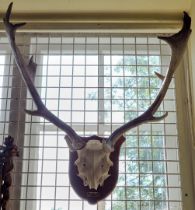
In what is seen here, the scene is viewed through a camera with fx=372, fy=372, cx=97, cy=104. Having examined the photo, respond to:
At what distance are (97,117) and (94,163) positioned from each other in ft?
0.85

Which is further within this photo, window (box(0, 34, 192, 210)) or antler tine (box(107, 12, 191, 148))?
window (box(0, 34, 192, 210))

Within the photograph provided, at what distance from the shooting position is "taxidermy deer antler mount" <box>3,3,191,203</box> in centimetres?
98

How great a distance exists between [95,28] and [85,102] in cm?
24

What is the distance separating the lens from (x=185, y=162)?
115 centimetres

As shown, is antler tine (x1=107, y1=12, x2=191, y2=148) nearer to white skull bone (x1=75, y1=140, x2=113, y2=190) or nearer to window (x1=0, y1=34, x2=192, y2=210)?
white skull bone (x1=75, y1=140, x2=113, y2=190)

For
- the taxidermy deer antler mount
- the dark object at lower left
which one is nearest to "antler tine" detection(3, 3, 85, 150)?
the taxidermy deer antler mount

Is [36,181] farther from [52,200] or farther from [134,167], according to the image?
[134,167]

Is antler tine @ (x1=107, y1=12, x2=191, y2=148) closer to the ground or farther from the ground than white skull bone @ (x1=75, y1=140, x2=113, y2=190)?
farther from the ground

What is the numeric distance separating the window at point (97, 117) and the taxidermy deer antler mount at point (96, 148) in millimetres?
140

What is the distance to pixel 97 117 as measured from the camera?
121cm

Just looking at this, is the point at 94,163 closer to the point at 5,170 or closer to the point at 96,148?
the point at 96,148

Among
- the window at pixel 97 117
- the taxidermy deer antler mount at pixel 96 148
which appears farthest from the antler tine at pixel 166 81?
the window at pixel 97 117

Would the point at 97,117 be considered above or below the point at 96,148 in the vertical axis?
above

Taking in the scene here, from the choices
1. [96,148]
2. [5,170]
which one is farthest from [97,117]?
[5,170]
